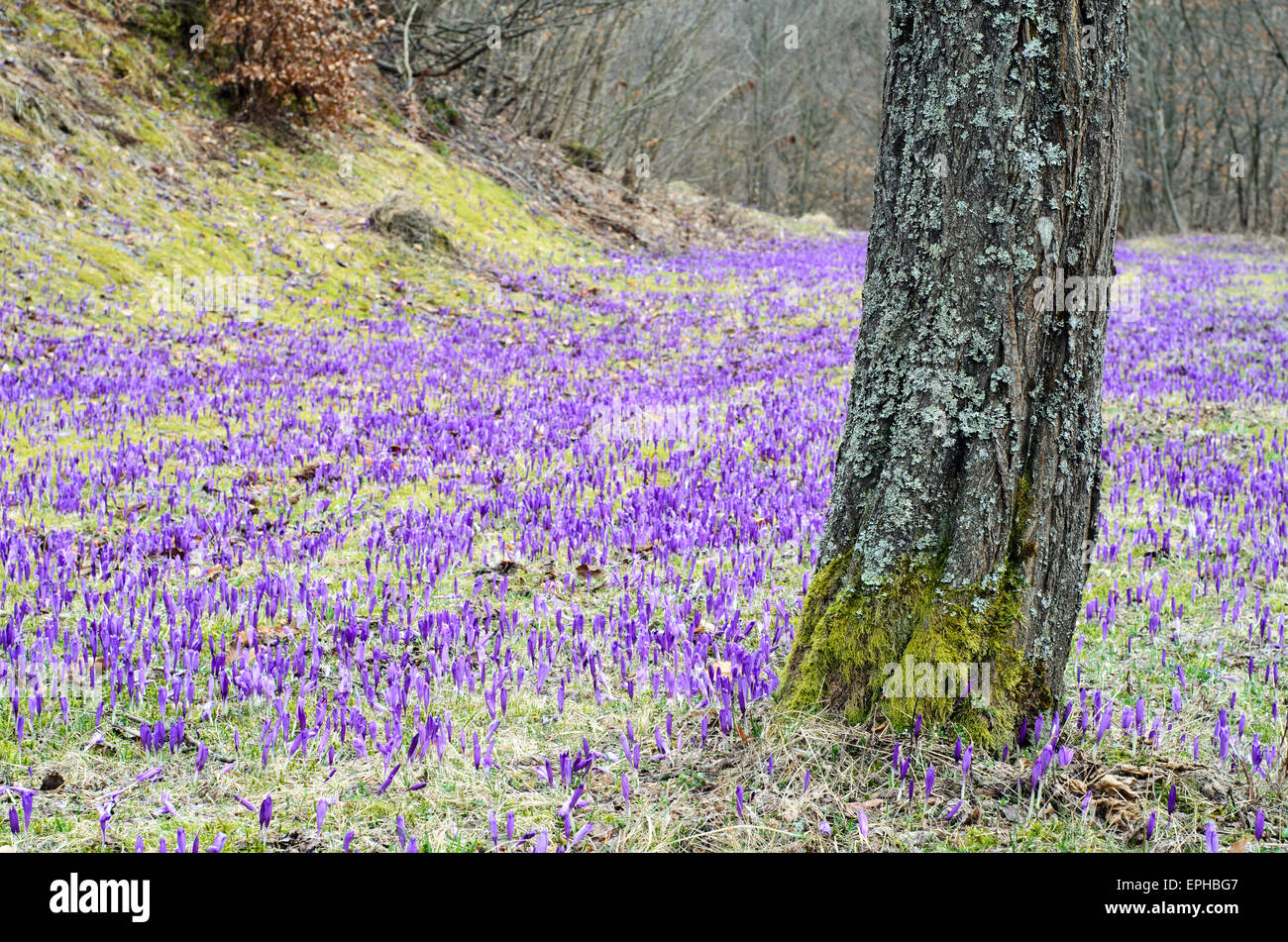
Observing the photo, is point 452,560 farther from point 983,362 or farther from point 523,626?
point 983,362

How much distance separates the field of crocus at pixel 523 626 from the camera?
109 inches

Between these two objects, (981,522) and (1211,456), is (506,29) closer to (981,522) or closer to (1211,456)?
(1211,456)

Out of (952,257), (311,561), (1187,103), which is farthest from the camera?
(1187,103)

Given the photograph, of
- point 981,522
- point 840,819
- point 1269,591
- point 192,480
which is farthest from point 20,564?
point 1269,591

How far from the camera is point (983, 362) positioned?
2918 mm

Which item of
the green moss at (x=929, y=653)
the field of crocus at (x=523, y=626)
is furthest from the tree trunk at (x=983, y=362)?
the field of crocus at (x=523, y=626)

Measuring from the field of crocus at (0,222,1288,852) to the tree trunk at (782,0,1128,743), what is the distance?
0.78 feet

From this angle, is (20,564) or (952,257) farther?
(20,564)

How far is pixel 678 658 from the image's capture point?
149 inches

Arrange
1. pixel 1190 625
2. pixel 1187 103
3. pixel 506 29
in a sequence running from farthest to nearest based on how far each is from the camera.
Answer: pixel 1187 103
pixel 506 29
pixel 1190 625

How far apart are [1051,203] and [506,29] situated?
79.7 ft

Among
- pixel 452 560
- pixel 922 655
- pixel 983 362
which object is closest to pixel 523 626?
pixel 452 560

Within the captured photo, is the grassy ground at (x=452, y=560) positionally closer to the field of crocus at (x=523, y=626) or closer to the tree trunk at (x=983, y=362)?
the field of crocus at (x=523, y=626)

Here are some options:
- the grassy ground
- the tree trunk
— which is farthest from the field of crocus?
the tree trunk
